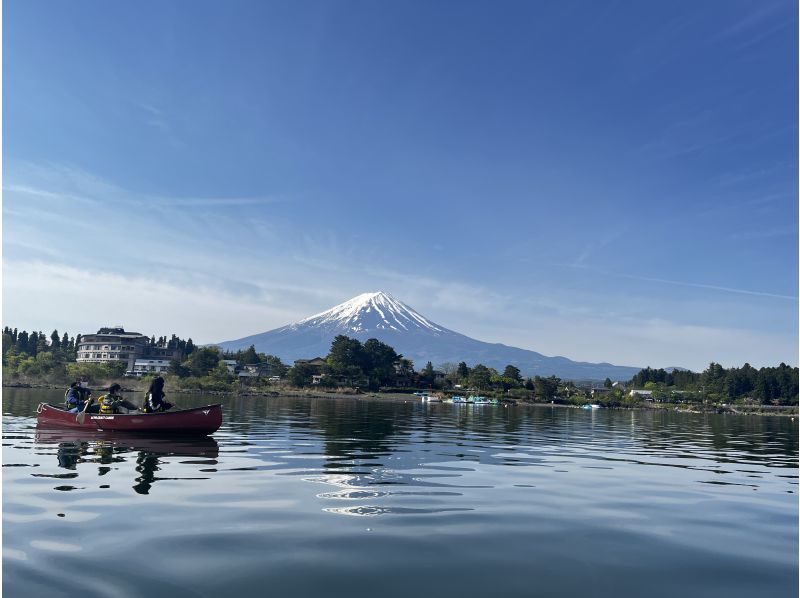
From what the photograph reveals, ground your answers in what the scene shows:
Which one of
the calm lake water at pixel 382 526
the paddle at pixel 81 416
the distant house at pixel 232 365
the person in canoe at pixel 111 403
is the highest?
the distant house at pixel 232 365

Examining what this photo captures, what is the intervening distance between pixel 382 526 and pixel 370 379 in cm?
14661

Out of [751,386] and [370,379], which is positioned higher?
[751,386]

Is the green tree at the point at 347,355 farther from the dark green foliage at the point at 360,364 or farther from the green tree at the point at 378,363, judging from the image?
the green tree at the point at 378,363

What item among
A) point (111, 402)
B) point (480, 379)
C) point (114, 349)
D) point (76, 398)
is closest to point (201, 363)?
point (114, 349)

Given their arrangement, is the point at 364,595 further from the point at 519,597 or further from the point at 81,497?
the point at 81,497

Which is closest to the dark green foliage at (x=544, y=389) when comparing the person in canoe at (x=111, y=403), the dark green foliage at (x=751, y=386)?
the dark green foliage at (x=751, y=386)

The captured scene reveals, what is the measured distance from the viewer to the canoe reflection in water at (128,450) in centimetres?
1880

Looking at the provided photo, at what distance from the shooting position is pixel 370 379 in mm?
157125

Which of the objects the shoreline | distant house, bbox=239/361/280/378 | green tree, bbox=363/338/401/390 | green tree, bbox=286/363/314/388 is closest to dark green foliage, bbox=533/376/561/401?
the shoreline

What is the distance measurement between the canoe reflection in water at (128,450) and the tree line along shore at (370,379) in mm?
111255

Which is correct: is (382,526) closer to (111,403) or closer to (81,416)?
(111,403)

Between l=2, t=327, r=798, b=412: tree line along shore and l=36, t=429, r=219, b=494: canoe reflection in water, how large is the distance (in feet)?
365

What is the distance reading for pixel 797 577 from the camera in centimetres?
957

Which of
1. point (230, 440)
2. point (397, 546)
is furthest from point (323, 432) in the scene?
point (397, 546)
